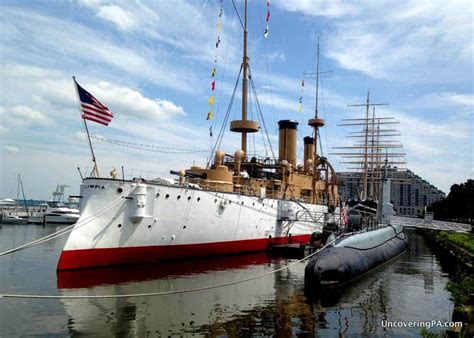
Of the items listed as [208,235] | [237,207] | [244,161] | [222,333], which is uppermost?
[244,161]

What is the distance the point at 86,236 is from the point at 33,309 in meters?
6.27

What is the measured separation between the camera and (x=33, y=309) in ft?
41.1

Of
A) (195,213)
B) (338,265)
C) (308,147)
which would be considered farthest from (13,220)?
(338,265)

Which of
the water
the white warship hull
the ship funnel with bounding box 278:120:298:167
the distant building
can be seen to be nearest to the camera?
the water

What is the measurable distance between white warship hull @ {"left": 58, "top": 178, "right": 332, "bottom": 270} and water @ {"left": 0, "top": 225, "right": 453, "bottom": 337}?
0.77m

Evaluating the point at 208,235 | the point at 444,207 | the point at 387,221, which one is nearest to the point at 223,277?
the point at 208,235

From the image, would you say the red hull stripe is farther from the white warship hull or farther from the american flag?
the american flag

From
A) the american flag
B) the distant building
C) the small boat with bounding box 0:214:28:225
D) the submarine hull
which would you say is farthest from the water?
the distant building

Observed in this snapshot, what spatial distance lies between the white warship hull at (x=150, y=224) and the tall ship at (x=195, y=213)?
0.14ft

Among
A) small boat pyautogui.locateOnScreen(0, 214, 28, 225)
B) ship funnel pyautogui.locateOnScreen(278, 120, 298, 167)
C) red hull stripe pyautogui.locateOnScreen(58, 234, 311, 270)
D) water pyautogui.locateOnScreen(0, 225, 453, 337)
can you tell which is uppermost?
ship funnel pyautogui.locateOnScreen(278, 120, 298, 167)

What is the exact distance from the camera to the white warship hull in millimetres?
18875

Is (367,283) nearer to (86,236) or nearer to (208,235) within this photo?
(208,235)

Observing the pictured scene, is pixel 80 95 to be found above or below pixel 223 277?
above

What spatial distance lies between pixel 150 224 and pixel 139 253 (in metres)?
1.47
